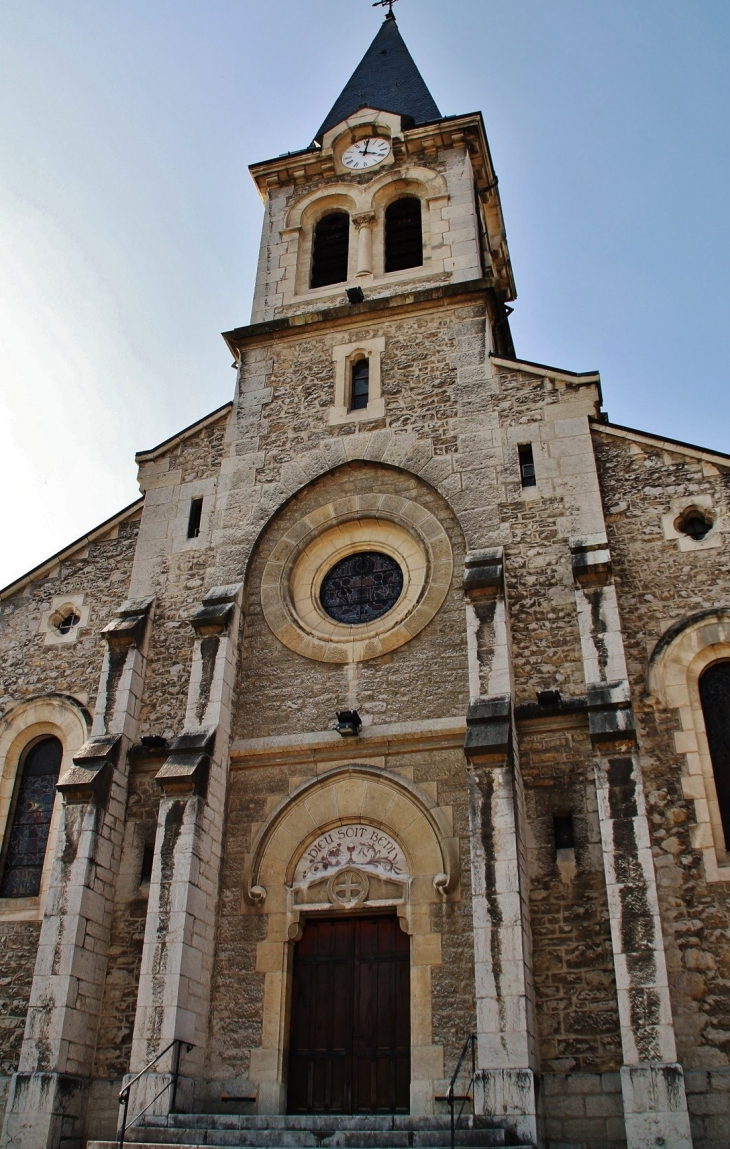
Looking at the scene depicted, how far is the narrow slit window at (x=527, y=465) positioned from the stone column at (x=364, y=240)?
5.71m

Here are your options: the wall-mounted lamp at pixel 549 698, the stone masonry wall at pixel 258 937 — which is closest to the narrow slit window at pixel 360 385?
the wall-mounted lamp at pixel 549 698

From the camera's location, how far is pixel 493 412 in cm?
1619

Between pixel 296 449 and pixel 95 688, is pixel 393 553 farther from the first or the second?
pixel 95 688

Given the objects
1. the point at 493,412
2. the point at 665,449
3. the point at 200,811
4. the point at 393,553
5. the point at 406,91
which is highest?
the point at 406,91

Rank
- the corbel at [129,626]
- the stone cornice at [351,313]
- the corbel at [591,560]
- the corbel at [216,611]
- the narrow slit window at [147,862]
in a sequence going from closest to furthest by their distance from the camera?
the corbel at [591,560], the narrow slit window at [147,862], the corbel at [216,611], the corbel at [129,626], the stone cornice at [351,313]

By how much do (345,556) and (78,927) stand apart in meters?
6.59

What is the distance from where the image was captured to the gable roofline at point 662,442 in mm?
14516

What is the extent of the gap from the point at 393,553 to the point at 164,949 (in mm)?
6551

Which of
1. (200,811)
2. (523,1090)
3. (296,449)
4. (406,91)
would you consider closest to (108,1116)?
(200,811)

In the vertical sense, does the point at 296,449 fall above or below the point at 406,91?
below

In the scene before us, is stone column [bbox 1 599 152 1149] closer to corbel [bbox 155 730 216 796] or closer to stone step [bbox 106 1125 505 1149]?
corbel [bbox 155 730 216 796]

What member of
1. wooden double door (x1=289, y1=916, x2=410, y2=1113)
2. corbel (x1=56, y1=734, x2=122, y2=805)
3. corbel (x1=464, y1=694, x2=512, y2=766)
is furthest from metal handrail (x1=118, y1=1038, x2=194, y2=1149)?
corbel (x1=464, y1=694, x2=512, y2=766)

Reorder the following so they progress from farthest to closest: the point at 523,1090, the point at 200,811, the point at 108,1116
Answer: the point at 200,811 → the point at 108,1116 → the point at 523,1090

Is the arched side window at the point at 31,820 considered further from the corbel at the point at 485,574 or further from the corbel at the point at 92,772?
the corbel at the point at 485,574
